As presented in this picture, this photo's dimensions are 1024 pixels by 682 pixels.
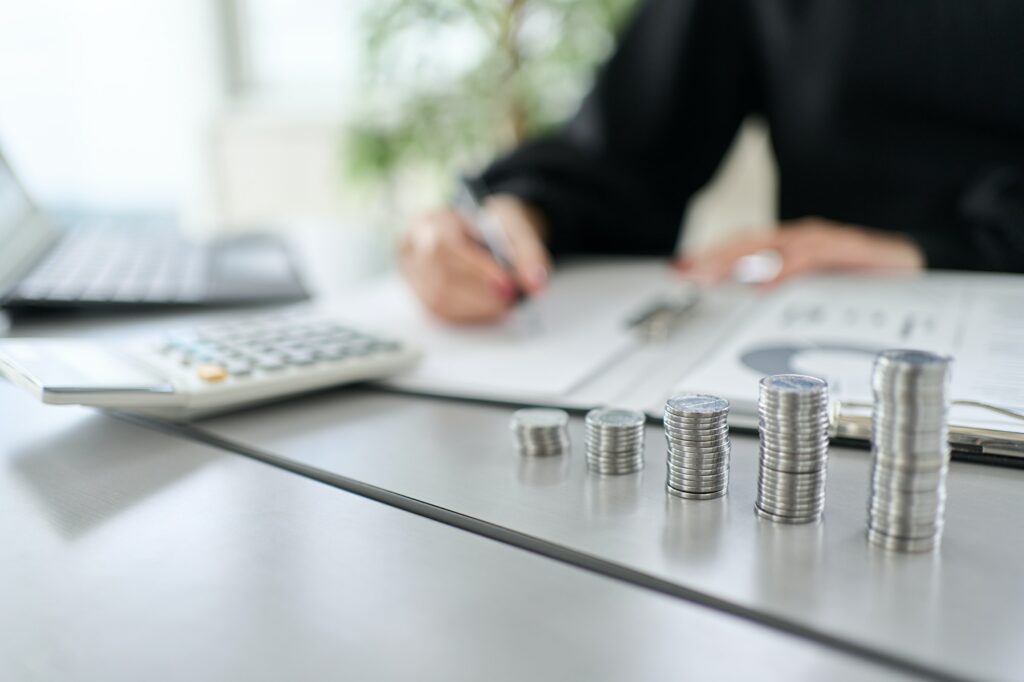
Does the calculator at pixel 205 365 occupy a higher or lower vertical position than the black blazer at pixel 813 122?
lower

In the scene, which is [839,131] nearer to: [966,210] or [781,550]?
[966,210]

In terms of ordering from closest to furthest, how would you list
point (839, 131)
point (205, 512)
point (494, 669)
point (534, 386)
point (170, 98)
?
point (494, 669) → point (205, 512) → point (534, 386) → point (839, 131) → point (170, 98)

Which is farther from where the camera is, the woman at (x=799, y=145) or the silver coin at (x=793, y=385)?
the woman at (x=799, y=145)

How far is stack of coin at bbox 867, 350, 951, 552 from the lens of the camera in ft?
0.89

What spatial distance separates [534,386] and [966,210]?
556mm

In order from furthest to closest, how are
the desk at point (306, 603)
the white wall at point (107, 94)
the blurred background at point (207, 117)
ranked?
the white wall at point (107, 94)
the blurred background at point (207, 117)
the desk at point (306, 603)

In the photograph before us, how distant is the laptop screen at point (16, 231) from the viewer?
701mm

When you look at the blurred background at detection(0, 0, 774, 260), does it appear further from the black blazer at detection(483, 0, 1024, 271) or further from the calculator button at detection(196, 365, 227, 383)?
the calculator button at detection(196, 365, 227, 383)

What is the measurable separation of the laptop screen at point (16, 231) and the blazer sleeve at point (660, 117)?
1.51 ft

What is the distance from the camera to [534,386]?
1.68ft

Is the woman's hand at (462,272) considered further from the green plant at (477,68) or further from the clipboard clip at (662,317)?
the green plant at (477,68)

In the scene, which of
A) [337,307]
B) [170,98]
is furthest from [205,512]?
[170,98]

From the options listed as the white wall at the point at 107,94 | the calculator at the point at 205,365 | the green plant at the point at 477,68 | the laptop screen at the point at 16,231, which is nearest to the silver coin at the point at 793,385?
the calculator at the point at 205,365

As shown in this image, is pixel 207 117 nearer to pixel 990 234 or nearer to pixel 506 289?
pixel 506 289
